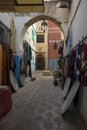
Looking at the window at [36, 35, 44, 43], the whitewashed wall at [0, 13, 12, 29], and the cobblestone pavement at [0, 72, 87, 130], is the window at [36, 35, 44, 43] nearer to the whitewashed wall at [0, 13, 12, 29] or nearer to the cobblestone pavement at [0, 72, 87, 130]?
the whitewashed wall at [0, 13, 12, 29]

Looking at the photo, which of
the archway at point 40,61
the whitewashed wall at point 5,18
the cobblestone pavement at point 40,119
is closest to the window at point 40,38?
the archway at point 40,61

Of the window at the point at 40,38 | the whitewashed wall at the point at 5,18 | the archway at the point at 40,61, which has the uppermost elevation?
the window at the point at 40,38

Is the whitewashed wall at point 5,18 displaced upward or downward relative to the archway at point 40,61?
upward

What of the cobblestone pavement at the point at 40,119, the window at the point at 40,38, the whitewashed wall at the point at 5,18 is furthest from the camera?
the window at the point at 40,38

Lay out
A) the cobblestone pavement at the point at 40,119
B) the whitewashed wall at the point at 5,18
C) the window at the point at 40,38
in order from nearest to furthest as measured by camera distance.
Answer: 1. the cobblestone pavement at the point at 40,119
2. the whitewashed wall at the point at 5,18
3. the window at the point at 40,38

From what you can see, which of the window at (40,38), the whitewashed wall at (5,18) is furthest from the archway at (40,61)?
the whitewashed wall at (5,18)

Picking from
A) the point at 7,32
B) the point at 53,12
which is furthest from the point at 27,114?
the point at 53,12

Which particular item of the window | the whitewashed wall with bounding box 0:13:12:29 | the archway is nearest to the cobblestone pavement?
the whitewashed wall with bounding box 0:13:12:29

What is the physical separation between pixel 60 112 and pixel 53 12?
6.00 meters

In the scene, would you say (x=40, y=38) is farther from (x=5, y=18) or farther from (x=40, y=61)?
(x=5, y=18)

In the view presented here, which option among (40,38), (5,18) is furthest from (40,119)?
(40,38)

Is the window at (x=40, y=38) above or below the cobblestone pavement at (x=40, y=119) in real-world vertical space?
above

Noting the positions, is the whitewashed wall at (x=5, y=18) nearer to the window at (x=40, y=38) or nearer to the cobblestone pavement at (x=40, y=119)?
the cobblestone pavement at (x=40, y=119)

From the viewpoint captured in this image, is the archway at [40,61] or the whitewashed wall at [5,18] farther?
the archway at [40,61]
